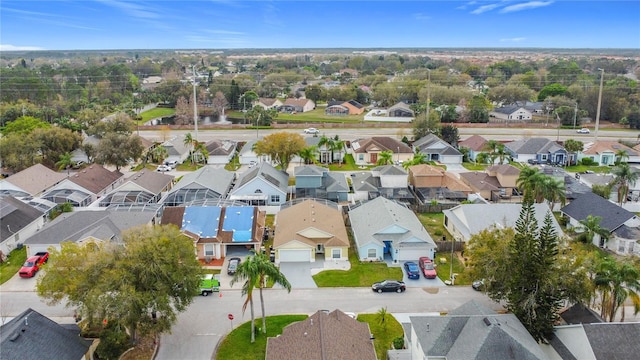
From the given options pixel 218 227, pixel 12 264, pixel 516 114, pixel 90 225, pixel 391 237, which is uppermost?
pixel 516 114

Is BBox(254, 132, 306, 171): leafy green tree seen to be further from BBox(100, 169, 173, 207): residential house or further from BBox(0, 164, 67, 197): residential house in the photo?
BBox(0, 164, 67, 197): residential house

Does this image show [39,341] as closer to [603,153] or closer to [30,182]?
[30,182]

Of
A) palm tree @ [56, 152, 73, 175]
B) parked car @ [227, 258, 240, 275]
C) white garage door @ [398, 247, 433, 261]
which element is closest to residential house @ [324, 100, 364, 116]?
palm tree @ [56, 152, 73, 175]

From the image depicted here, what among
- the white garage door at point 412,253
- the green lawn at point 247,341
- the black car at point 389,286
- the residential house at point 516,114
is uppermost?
the residential house at point 516,114

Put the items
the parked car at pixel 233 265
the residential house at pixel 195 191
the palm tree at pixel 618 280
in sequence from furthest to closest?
1. the residential house at pixel 195 191
2. the parked car at pixel 233 265
3. the palm tree at pixel 618 280

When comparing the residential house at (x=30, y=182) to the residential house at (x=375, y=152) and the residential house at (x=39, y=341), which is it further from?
the residential house at (x=375, y=152)

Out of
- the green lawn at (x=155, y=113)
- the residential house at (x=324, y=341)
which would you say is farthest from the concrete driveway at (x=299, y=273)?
the green lawn at (x=155, y=113)

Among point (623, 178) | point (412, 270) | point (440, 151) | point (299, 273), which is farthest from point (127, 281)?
point (440, 151)

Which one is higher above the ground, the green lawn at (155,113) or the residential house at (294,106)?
the residential house at (294,106)
